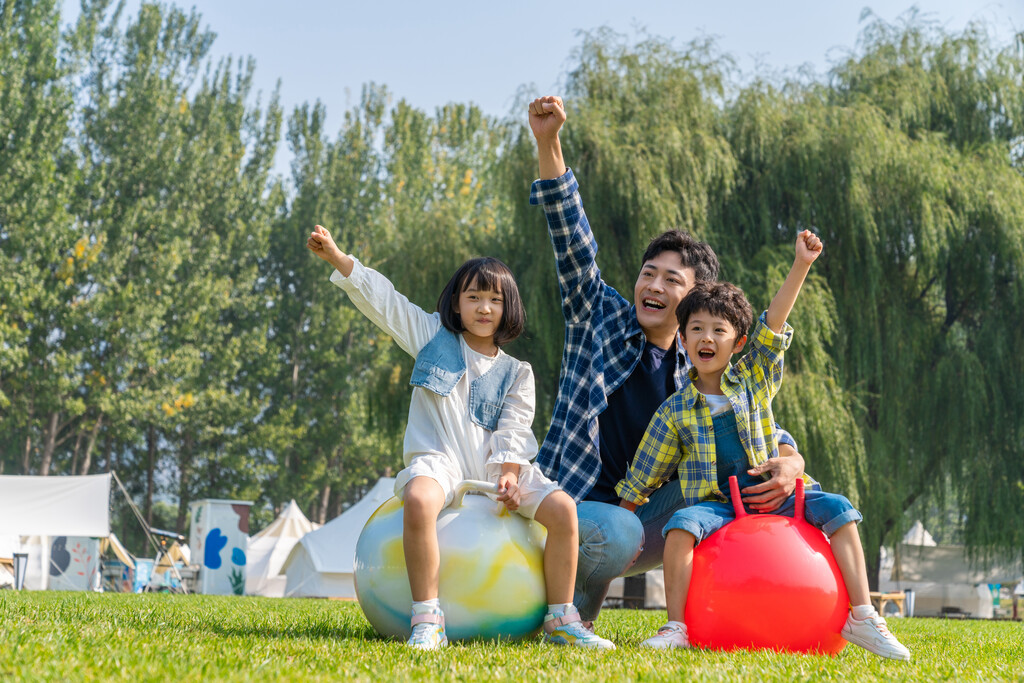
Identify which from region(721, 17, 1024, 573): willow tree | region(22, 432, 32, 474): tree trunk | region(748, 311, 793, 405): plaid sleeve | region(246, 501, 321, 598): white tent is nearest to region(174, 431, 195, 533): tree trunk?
region(22, 432, 32, 474): tree trunk

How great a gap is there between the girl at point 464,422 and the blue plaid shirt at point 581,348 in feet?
1.00

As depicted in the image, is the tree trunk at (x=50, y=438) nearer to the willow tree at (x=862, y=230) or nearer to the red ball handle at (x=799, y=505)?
the willow tree at (x=862, y=230)

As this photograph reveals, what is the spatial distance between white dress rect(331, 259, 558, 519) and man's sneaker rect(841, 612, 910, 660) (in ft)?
3.97

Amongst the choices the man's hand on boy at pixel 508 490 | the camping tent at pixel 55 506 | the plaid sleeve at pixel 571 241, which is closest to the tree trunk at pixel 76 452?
the camping tent at pixel 55 506

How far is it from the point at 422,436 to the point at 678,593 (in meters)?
1.14

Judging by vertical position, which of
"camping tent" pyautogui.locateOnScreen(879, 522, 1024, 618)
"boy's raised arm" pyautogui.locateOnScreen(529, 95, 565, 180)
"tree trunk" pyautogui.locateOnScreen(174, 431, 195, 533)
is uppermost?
"boy's raised arm" pyautogui.locateOnScreen(529, 95, 565, 180)

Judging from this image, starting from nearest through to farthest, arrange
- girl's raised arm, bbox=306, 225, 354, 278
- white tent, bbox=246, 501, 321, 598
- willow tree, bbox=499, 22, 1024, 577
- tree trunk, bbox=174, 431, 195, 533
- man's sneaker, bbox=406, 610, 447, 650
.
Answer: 1. man's sneaker, bbox=406, 610, 447, 650
2. girl's raised arm, bbox=306, 225, 354, 278
3. willow tree, bbox=499, 22, 1024, 577
4. white tent, bbox=246, 501, 321, 598
5. tree trunk, bbox=174, 431, 195, 533

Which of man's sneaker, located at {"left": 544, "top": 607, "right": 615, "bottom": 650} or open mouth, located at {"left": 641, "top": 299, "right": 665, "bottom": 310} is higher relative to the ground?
open mouth, located at {"left": 641, "top": 299, "right": 665, "bottom": 310}

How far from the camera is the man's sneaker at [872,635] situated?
334 centimetres

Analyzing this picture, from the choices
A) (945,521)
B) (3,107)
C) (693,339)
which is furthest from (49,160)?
(693,339)

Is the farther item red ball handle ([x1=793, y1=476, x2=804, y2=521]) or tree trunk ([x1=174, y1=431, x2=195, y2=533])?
tree trunk ([x1=174, y1=431, x2=195, y2=533])

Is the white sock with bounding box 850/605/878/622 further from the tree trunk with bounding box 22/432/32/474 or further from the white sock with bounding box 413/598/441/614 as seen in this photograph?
the tree trunk with bounding box 22/432/32/474

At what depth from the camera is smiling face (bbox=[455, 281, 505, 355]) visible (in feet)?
12.5

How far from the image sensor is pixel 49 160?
2161 centimetres
